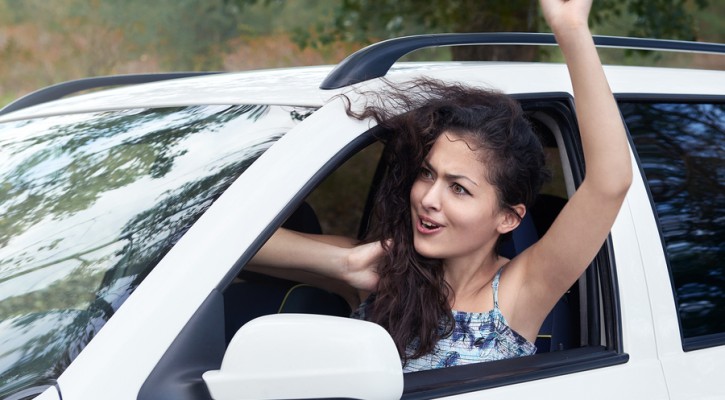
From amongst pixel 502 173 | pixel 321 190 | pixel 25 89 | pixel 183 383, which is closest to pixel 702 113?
pixel 502 173

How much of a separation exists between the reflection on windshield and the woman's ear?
1.78 feet

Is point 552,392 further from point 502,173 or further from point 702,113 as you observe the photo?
point 702,113

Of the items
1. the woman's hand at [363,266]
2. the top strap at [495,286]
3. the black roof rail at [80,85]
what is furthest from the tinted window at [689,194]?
the black roof rail at [80,85]

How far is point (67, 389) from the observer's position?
1.61m

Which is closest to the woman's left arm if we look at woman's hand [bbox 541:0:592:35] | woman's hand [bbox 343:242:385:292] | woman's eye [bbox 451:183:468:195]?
woman's hand [bbox 541:0:592:35]

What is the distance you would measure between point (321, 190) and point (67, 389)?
8.43 m

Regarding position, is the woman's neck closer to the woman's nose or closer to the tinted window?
the woman's nose

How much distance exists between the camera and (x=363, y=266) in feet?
7.43

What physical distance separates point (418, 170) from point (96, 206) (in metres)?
0.70

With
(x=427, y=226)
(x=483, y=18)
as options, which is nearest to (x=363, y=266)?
(x=427, y=226)

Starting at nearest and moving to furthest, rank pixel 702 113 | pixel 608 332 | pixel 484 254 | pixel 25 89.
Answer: pixel 608 332
pixel 484 254
pixel 702 113
pixel 25 89

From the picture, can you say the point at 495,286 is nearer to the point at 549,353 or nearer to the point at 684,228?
the point at 549,353

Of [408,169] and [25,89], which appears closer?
[408,169]

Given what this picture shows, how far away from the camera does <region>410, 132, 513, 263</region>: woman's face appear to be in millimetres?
2170
